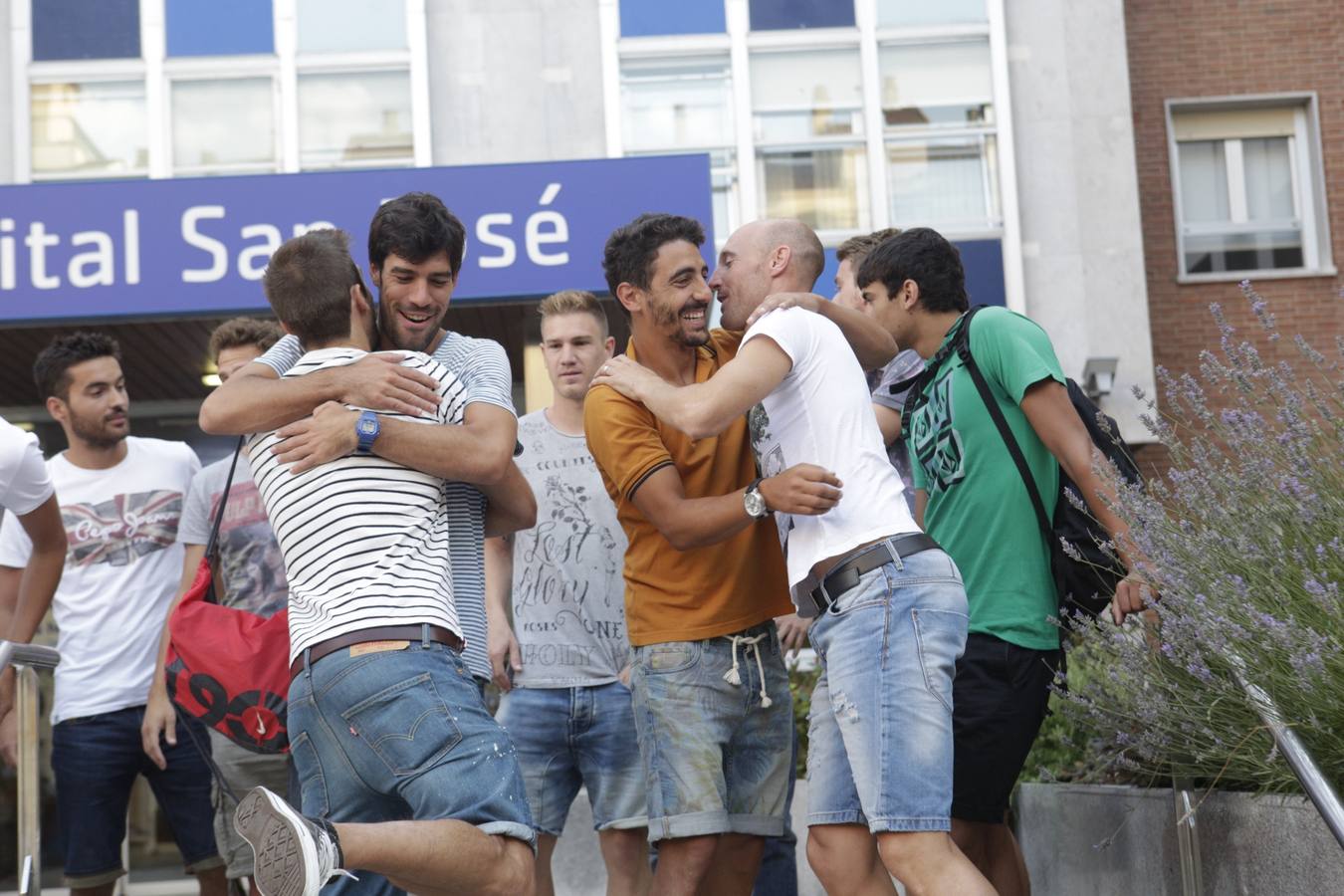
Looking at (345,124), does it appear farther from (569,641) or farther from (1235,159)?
(569,641)

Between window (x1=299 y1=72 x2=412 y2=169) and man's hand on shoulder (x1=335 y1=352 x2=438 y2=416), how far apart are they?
11460 mm

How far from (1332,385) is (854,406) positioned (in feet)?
3.89

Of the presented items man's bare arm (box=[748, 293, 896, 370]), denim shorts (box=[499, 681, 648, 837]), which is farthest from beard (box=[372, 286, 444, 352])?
denim shorts (box=[499, 681, 648, 837])

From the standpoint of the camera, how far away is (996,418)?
4320 mm

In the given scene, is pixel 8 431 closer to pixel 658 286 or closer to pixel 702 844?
pixel 658 286

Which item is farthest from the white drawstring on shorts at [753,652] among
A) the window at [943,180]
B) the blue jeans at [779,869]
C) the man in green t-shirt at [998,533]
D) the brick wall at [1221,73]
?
the brick wall at [1221,73]

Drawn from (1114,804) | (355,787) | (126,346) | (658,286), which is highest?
(126,346)

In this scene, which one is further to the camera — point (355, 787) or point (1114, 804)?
point (1114, 804)

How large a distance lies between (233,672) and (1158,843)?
8.39ft

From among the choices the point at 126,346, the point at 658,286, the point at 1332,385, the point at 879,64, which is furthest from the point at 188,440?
the point at 1332,385

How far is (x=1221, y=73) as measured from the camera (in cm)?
1644

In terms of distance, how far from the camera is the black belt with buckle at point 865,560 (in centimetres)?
359

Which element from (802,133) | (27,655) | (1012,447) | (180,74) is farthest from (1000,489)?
(180,74)

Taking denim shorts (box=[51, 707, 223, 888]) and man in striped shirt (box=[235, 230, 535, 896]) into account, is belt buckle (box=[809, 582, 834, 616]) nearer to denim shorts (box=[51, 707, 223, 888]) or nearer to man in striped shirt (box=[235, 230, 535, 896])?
man in striped shirt (box=[235, 230, 535, 896])
